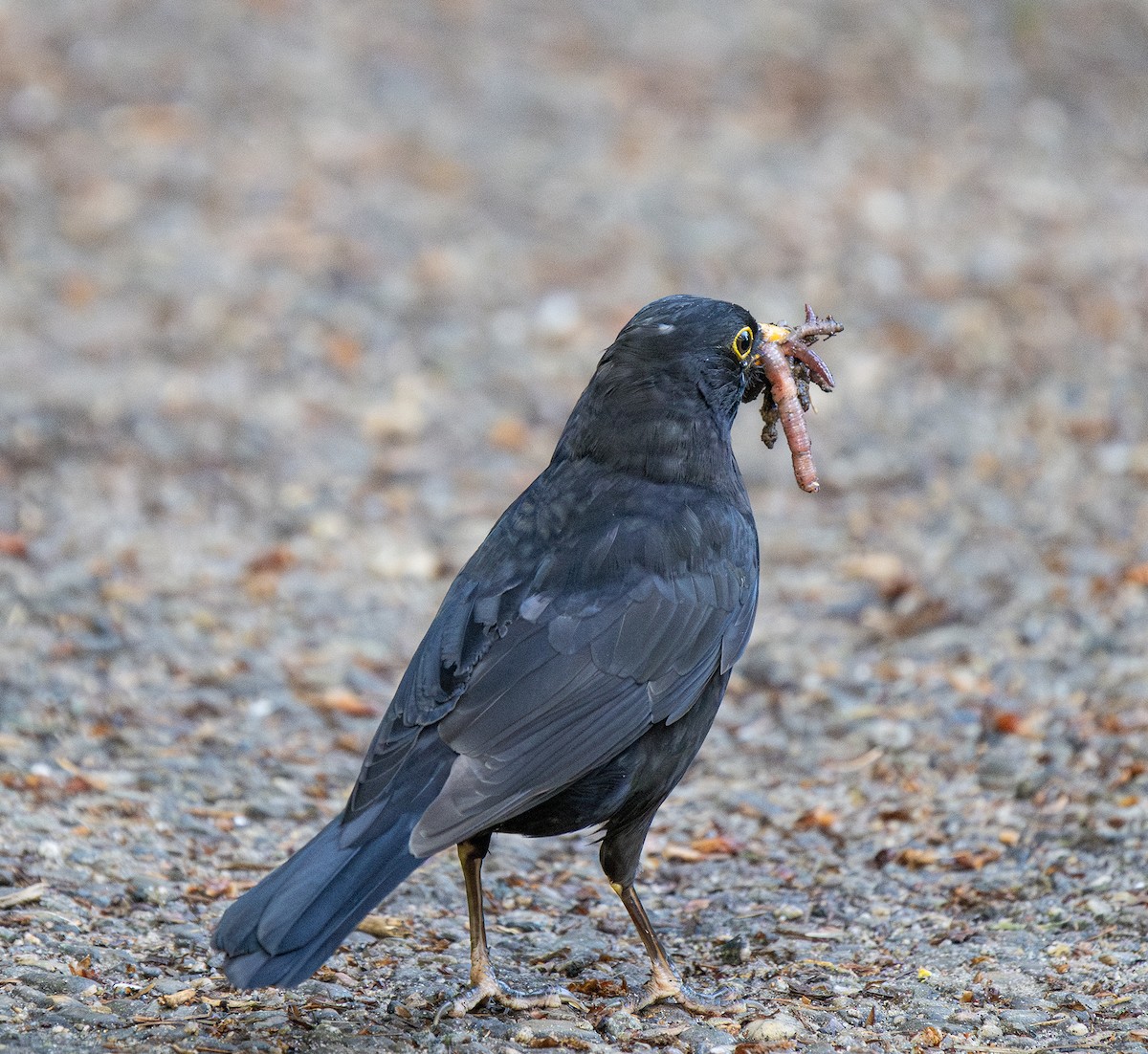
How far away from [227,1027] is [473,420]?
15.3ft

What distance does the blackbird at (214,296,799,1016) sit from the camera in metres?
3.46

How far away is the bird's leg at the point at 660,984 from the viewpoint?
12.7ft

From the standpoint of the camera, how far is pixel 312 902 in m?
3.31

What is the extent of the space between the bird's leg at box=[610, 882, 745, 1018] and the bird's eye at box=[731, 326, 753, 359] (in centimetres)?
150

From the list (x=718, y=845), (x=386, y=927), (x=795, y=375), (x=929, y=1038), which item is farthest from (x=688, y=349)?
(x=929, y=1038)

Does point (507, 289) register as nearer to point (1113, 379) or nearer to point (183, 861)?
point (1113, 379)

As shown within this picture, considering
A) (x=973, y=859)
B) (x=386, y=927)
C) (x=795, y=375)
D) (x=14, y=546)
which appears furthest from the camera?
(x=14, y=546)

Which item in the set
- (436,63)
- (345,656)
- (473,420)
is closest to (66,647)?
(345,656)

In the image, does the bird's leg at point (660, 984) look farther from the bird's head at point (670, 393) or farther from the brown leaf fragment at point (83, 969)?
the brown leaf fragment at point (83, 969)

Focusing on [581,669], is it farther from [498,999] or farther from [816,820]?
[816,820]

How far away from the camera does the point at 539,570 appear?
4.06 m

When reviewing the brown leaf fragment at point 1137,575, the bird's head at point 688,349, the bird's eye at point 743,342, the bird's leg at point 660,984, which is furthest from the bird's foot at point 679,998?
the brown leaf fragment at point 1137,575

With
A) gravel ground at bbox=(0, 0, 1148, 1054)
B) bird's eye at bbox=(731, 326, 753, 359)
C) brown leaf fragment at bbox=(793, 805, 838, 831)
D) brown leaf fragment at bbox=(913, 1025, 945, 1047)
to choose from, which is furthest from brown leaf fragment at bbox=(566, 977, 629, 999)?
bird's eye at bbox=(731, 326, 753, 359)

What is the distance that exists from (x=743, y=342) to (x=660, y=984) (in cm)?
175
